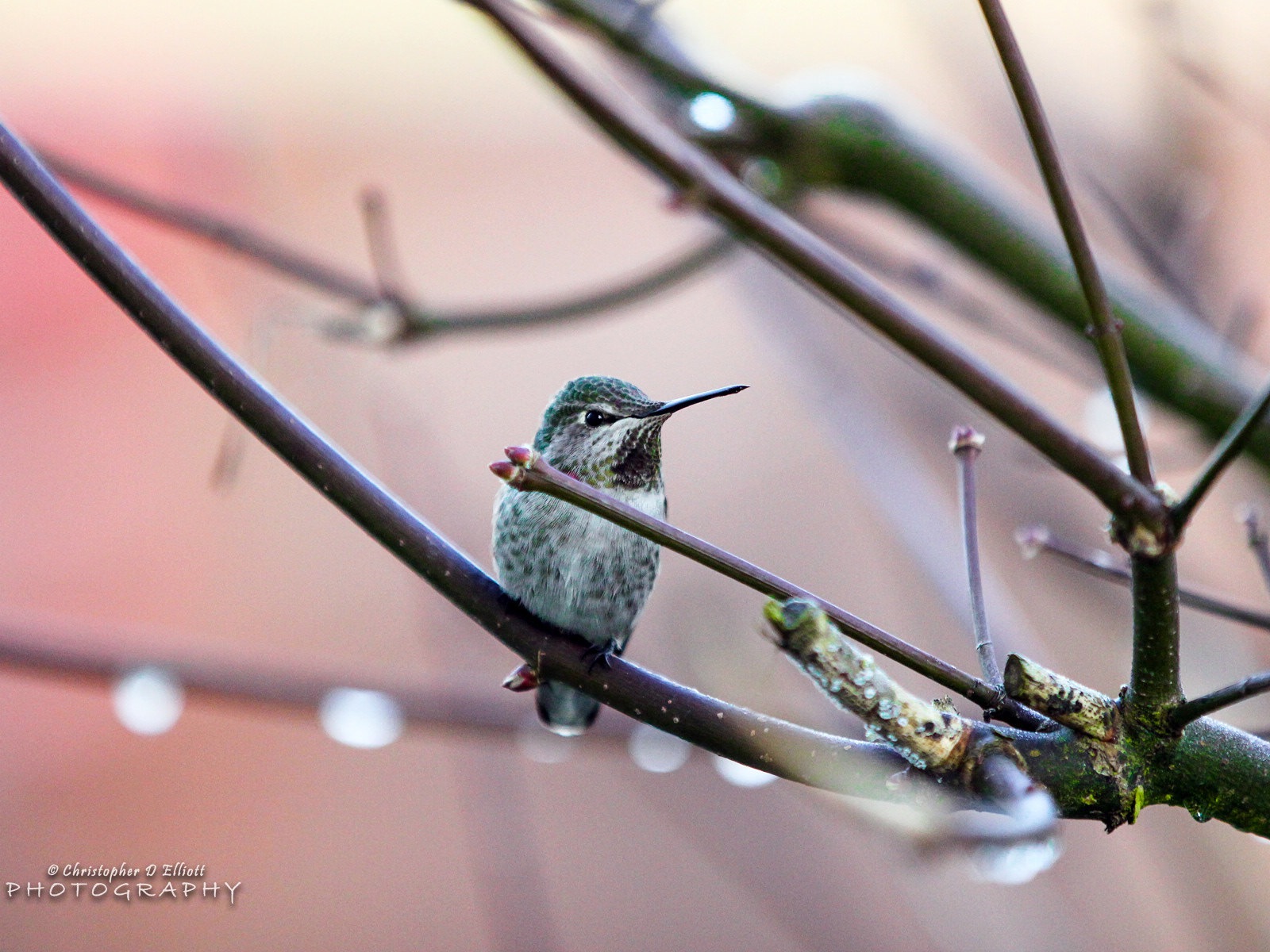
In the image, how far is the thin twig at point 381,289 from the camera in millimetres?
1725

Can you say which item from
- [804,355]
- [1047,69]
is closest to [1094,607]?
[804,355]

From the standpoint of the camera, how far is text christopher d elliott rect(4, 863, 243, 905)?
66.3 inches

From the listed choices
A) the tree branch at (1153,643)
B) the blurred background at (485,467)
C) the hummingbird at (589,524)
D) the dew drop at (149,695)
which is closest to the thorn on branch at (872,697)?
the tree branch at (1153,643)

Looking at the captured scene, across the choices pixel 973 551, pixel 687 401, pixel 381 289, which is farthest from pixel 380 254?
pixel 973 551

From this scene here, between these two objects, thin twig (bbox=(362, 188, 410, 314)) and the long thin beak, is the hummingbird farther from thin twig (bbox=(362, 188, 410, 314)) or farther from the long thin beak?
thin twig (bbox=(362, 188, 410, 314))

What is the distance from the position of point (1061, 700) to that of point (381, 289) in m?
1.44

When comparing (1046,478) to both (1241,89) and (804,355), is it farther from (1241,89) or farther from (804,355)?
(1241,89)

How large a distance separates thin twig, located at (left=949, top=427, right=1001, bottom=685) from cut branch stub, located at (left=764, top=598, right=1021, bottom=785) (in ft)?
0.23

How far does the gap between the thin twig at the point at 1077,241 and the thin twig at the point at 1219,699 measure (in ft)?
0.53

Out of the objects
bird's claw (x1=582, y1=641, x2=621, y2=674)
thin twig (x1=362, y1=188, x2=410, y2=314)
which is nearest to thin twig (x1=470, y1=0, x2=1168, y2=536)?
bird's claw (x1=582, y1=641, x2=621, y2=674)

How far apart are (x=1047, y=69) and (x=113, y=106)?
3888 mm

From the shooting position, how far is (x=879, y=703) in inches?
34.7

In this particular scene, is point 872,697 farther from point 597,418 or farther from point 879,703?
point 597,418

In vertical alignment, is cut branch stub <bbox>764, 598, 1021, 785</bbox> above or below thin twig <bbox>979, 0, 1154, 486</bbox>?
below
